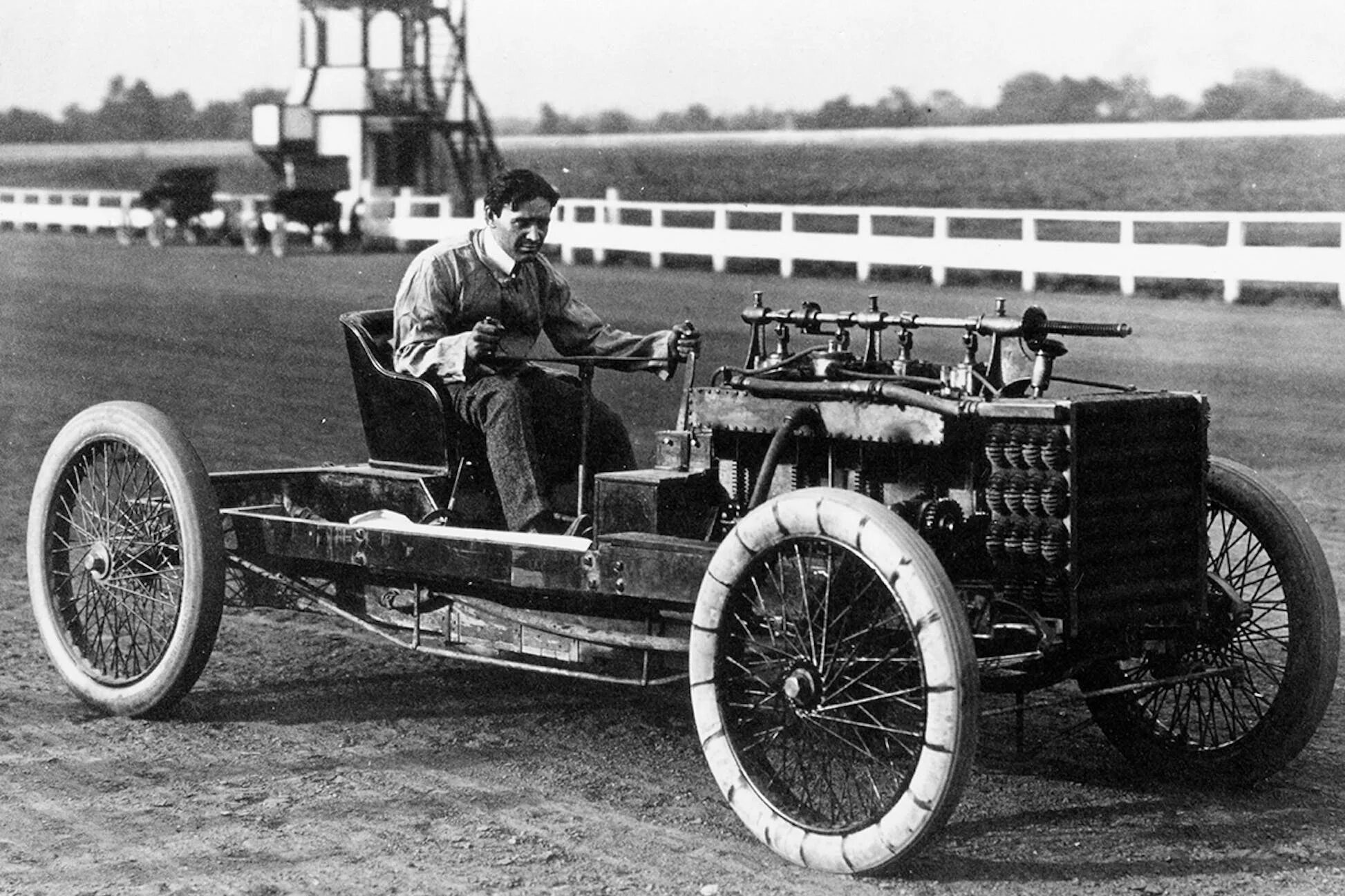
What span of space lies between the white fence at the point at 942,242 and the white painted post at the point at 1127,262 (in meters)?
0.02

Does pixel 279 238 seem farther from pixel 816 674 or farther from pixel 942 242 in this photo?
pixel 816 674

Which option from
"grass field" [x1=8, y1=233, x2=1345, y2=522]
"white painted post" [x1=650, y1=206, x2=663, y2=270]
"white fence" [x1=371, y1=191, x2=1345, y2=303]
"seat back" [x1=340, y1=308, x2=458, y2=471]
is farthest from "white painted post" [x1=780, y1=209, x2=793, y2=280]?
"seat back" [x1=340, y1=308, x2=458, y2=471]

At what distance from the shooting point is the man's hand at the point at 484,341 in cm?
544

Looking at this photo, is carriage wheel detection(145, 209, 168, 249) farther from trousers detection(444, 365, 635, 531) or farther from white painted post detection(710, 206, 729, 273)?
trousers detection(444, 365, 635, 531)

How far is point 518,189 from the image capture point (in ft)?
19.2

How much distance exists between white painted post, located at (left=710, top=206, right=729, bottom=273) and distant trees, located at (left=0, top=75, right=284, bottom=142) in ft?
141

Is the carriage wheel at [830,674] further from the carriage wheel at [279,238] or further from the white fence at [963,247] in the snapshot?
the carriage wheel at [279,238]

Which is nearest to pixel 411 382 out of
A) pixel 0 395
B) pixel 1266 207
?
pixel 0 395

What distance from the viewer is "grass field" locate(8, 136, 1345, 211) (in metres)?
50.2

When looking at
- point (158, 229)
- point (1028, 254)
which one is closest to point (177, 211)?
point (158, 229)

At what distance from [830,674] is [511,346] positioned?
7.14ft

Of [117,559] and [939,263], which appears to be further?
[939,263]

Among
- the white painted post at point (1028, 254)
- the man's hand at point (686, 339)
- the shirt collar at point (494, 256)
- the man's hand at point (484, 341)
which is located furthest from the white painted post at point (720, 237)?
the man's hand at point (484, 341)

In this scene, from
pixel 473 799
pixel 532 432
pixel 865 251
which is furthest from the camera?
pixel 865 251
